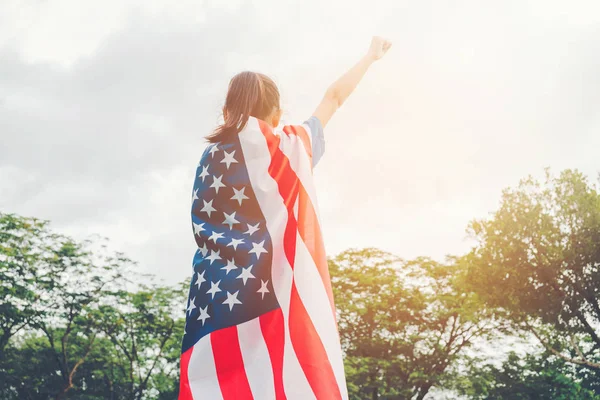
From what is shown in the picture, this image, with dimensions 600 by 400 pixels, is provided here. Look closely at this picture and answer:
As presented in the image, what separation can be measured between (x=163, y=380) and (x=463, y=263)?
12.3 meters

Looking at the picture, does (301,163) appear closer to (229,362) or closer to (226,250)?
(226,250)

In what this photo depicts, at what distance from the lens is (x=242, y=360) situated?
197 cm

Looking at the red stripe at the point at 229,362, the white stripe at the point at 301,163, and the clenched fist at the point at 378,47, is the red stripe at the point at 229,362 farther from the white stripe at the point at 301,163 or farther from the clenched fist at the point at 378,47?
the clenched fist at the point at 378,47

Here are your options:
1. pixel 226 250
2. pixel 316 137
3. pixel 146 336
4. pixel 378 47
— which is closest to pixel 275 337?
pixel 226 250

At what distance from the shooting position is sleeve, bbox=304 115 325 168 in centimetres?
240

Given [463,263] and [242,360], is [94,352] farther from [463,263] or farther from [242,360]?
[242,360]

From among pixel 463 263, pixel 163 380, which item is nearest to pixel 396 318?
pixel 463 263

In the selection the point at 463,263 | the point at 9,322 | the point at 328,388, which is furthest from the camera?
the point at 463,263

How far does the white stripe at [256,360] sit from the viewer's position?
1.89 m

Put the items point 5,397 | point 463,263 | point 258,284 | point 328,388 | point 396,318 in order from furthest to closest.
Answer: point 396,318 < point 5,397 < point 463,263 < point 258,284 < point 328,388

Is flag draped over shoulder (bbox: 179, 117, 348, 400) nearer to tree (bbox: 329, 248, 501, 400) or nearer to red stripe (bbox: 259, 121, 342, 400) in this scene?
red stripe (bbox: 259, 121, 342, 400)

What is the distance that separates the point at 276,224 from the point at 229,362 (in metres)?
0.55

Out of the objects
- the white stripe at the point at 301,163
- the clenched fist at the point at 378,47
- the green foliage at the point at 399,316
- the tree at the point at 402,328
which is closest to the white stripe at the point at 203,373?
the white stripe at the point at 301,163

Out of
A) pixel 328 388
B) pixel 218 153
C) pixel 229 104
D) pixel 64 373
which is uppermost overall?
pixel 64 373
